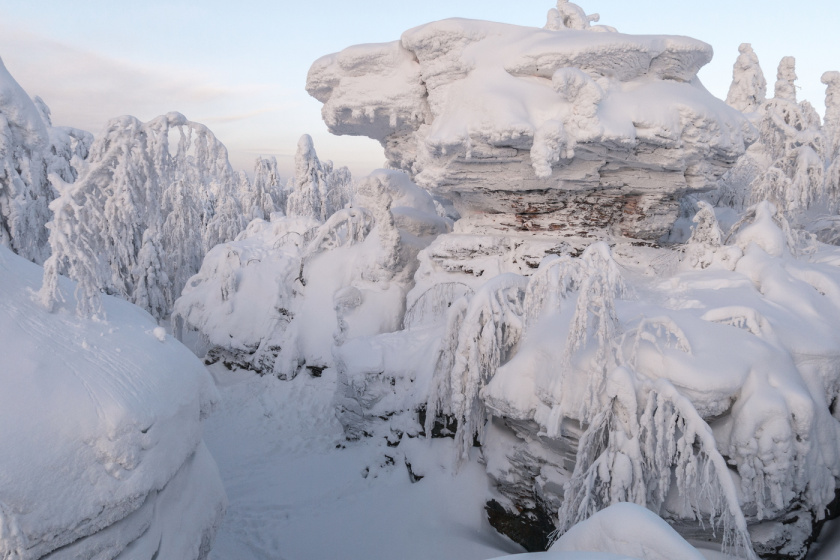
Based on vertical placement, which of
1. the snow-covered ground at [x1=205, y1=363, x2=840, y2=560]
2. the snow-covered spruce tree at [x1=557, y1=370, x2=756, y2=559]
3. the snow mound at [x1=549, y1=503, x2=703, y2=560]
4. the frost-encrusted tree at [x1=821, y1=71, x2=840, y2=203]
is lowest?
the snow-covered ground at [x1=205, y1=363, x2=840, y2=560]

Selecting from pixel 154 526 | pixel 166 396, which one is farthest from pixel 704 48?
pixel 154 526

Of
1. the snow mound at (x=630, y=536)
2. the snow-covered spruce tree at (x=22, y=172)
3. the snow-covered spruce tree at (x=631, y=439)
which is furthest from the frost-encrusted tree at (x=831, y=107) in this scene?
the snow-covered spruce tree at (x=22, y=172)

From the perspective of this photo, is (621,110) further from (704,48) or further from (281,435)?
(281,435)

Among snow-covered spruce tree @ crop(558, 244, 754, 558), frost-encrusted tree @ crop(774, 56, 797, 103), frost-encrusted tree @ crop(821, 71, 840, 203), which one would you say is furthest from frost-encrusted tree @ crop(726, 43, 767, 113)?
snow-covered spruce tree @ crop(558, 244, 754, 558)

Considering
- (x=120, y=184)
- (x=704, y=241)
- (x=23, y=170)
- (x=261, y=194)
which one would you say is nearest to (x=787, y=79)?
(x=704, y=241)

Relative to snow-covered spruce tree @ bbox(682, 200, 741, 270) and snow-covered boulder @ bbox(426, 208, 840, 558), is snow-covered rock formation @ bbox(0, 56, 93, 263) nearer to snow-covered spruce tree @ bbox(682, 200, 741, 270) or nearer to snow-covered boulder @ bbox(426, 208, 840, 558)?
snow-covered boulder @ bbox(426, 208, 840, 558)
